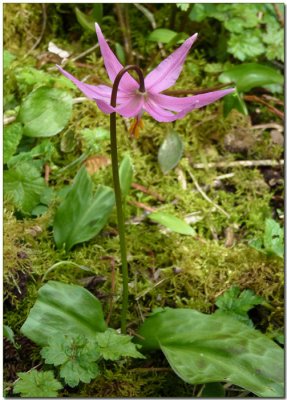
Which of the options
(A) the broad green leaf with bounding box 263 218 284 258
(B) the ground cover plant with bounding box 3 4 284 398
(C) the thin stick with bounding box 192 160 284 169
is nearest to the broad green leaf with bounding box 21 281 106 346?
(B) the ground cover plant with bounding box 3 4 284 398

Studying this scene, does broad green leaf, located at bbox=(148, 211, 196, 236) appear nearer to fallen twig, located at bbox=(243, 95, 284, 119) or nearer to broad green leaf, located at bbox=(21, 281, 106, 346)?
broad green leaf, located at bbox=(21, 281, 106, 346)

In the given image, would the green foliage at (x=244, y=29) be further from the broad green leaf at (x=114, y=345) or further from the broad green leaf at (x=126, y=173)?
the broad green leaf at (x=114, y=345)

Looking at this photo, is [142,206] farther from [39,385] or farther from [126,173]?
[39,385]

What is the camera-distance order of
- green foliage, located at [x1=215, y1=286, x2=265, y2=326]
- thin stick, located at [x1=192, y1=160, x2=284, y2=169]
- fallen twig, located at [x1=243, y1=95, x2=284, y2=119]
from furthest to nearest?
fallen twig, located at [x1=243, y1=95, x2=284, y2=119], thin stick, located at [x1=192, y1=160, x2=284, y2=169], green foliage, located at [x1=215, y1=286, x2=265, y2=326]

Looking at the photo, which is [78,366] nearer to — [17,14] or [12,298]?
[12,298]

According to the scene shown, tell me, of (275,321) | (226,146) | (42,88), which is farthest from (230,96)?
(275,321)
